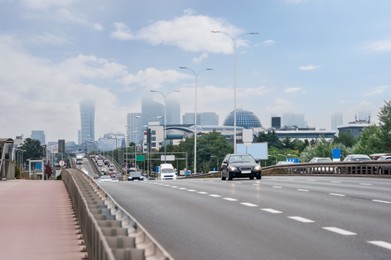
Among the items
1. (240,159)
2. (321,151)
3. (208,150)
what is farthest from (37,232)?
(208,150)

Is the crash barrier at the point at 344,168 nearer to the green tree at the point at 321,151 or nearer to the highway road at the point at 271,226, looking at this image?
the highway road at the point at 271,226

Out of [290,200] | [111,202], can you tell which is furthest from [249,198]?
[111,202]

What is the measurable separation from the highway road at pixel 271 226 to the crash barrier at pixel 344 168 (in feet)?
72.4

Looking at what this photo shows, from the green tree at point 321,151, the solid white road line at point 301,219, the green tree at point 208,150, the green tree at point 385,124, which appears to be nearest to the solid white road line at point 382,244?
the solid white road line at point 301,219

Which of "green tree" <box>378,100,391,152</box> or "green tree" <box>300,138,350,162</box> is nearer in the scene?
"green tree" <box>378,100,391,152</box>

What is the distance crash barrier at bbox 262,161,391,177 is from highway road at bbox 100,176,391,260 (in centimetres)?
2206

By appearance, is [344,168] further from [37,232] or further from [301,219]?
[37,232]

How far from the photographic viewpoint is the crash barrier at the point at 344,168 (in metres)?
43.4

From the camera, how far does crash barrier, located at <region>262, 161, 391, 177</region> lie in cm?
4341

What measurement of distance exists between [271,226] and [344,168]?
37089 millimetres

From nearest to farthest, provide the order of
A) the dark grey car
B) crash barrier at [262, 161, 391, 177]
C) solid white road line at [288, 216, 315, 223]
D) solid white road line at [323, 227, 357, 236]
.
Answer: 1. solid white road line at [323, 227, 357, 236]
2. solid white road line at [288, 216, 315, 223]
3. the dark grey car
4. crash barrier at [262, 161, 391, 177]

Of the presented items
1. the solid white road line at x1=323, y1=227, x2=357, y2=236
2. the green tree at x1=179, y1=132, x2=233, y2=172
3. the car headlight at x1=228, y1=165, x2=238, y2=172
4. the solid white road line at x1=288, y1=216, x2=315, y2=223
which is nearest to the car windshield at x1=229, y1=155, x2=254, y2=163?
the car headlight at x1=228, y1=165, x2=238, y2=172

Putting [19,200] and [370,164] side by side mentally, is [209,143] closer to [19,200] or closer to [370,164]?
[370,164]

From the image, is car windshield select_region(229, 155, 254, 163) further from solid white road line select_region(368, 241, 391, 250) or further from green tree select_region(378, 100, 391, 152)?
green tree select_region(378, 100, 391, 152)
